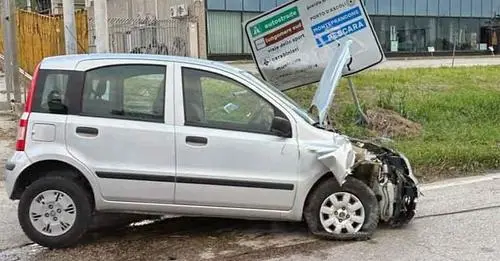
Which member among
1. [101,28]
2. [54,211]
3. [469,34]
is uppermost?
[469,34]

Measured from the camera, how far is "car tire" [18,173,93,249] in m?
5.32

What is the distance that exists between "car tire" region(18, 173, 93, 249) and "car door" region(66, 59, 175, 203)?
24 cm

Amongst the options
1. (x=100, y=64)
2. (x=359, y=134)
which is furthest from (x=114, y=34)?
(x=100, y=64)

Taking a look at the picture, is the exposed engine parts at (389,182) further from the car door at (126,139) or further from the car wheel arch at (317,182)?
the car door at (126,139)

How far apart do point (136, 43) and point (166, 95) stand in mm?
22720

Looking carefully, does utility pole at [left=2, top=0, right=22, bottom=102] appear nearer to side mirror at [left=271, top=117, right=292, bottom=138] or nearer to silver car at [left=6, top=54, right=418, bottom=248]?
silver car at [left=6, top=54, right=418, bottom=248]

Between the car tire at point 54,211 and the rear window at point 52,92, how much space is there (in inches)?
24.4

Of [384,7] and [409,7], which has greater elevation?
[409,7]

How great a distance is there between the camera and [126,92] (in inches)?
215

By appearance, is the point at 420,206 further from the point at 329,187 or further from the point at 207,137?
the point at 207,137

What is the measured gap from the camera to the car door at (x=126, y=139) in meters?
5.32

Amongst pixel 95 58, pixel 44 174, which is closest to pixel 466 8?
pixel 95 58

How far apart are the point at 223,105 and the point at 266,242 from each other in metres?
1.33

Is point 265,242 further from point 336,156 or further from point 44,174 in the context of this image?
point 44,174
